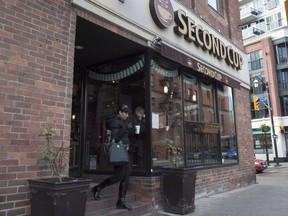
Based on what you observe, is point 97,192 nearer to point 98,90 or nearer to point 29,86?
point 29,86

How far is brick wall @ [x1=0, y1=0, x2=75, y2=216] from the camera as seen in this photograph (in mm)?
3666

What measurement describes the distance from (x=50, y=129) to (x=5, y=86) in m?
0.80

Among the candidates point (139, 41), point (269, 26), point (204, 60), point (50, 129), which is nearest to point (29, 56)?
point (50, 129)

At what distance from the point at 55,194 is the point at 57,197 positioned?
0.04 m

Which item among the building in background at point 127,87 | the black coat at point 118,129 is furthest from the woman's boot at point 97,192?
the building in background at point 127,87

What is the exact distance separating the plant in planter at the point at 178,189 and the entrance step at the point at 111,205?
455 millimetres

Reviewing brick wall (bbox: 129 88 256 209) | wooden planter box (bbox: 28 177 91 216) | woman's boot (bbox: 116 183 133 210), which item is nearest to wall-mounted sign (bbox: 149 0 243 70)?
brick wall (bbox: 129 88 256 209)

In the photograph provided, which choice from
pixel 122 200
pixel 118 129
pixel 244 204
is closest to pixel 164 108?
pixel 118 129

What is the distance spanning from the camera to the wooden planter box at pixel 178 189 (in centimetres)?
571

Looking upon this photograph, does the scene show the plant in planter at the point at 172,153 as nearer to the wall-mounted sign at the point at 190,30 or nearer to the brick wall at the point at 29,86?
the brick wall at the point at 29,86

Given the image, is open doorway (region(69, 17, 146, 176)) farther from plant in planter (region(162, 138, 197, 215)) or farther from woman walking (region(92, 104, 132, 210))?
plant in planter (region(162, 138, 197, 215))

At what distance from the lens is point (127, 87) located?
6863 millimetres

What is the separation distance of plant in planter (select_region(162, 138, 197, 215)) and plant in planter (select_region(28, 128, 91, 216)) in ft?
8.48

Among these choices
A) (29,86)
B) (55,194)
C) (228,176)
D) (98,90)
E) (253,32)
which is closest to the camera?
(55,194)
